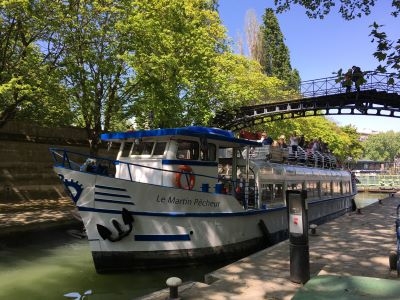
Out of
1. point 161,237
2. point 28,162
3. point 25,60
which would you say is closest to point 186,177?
point 161,237

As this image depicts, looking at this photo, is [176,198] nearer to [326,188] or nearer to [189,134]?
[189,134]

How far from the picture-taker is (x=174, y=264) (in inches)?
420

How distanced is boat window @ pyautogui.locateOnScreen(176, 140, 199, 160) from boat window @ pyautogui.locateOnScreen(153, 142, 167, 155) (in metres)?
0.42

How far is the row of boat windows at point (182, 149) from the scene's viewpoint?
1179 centimetres

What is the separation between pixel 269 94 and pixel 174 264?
27966 millimetres

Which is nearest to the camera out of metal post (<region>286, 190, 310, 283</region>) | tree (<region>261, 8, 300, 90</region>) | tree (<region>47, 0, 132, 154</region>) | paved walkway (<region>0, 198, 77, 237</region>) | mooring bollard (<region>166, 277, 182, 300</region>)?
mooring bollard (<region>166, 277, 182, 300</region>)

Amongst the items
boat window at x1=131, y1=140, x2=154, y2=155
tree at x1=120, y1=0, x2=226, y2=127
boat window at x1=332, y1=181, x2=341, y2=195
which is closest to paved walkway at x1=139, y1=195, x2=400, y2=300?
boat window at x1=131, y1=140, x2=154, y2=155

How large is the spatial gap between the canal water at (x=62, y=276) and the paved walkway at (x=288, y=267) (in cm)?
196

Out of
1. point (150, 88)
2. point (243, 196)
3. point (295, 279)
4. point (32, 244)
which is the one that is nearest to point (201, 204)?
point (243, 196)

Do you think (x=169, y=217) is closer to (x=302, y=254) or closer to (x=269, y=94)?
(x=302, y=254)

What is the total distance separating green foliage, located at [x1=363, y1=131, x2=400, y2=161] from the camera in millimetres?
119938

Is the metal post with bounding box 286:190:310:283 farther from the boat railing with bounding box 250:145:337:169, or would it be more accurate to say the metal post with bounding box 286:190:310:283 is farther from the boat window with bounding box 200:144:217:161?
the boat railing with bounding box 250:145:337:169

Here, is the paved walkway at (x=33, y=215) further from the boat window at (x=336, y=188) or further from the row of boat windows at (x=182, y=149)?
the boat window at (x=336, y=188)

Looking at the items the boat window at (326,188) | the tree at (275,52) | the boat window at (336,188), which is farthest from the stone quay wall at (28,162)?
the tree at (275,52)
